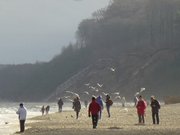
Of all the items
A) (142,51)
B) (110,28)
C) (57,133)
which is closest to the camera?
(57,133)

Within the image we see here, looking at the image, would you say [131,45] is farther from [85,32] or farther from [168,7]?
[85,32]

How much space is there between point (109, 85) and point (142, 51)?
12.4 meters

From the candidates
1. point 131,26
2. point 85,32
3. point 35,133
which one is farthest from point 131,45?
point 35,133

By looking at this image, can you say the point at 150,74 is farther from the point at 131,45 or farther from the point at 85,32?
the point at 85,32

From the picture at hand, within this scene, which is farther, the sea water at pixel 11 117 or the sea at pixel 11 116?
the sea at pixel 11 116

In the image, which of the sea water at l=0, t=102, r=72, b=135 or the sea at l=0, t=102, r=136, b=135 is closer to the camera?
the sea water at l=0, t=102, r=72, b=135

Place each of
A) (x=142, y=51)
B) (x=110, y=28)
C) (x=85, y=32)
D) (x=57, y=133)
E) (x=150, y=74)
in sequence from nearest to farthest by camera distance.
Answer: (x=57, y=133)
(x=150, y=74)
(x=142, y=51)
(x=110, y=28)
(x=85, y=32)

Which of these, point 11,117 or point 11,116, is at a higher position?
point 11,116

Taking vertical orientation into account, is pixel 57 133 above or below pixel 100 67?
below

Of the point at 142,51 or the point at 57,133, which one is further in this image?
the point at 142,51

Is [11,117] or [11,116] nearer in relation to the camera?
[11,117]

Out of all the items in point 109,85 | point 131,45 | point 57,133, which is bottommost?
point 57,133

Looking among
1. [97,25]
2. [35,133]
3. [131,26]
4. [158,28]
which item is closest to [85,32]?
[97,25]

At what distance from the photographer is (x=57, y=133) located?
2825cm
